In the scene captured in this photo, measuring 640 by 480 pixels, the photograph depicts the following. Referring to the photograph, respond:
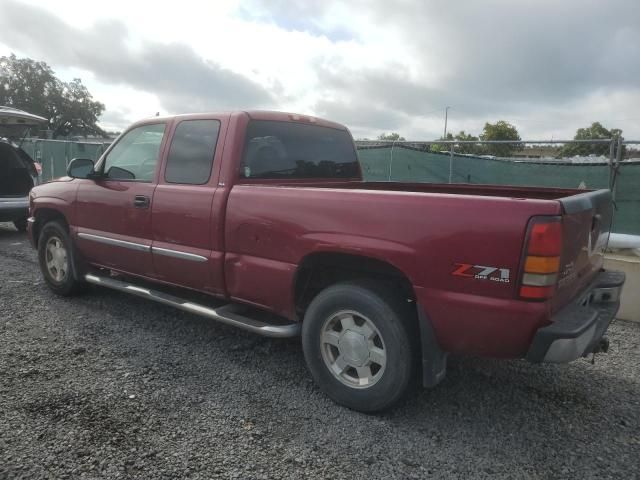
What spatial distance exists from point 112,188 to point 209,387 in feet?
6.78

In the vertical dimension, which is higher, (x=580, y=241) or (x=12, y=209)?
(x=580, y=241)

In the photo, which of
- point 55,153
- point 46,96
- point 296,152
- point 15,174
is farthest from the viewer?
point 46,96

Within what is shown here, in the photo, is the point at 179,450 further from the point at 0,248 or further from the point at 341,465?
the point at 0,248

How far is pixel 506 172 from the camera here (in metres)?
7.84

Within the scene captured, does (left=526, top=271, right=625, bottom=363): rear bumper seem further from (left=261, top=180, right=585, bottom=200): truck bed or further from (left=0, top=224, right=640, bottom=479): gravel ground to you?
(left=261, top=180, right=585, bottom=200): truck bed

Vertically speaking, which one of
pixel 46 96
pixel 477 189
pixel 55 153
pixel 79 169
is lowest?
pixel 477 189

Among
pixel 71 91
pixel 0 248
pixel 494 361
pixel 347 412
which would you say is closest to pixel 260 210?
pixel 347 412

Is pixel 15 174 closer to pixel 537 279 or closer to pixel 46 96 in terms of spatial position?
pixel 537 279

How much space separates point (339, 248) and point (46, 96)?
2805 inches

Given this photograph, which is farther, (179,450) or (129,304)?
(129,304)

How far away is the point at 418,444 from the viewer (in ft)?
8.52

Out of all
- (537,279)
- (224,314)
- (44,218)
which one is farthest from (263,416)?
(44,218)

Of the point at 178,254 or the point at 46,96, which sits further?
the point at 46,96

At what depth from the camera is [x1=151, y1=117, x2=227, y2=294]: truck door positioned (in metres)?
3.45
